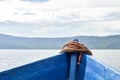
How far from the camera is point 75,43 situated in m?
6.57

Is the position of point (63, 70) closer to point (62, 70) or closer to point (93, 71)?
point (62, 70)

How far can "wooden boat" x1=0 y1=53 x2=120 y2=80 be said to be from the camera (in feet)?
18.1

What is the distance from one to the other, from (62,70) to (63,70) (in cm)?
2

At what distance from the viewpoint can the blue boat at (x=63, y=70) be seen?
5.52 meters

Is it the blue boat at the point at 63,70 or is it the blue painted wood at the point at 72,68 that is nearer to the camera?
the blue boat at the point at 63,70

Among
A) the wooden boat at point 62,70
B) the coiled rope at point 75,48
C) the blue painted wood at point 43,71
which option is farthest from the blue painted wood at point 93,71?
the blue painted wood at point 43,71

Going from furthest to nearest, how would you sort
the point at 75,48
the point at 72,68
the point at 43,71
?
1. the point at 75,48
2. the point at 72,68
3. the point at 43,71

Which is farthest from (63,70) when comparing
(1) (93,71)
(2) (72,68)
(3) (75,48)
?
(1) (93,71)

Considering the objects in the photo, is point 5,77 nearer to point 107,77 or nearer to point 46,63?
point 46,63

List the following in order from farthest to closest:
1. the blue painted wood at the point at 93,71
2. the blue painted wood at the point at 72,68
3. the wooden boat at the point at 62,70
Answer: the blue painted wood at the point at 72,68
the wooden boat at the point at 62,70
the blue painted wood at the point at 93,71

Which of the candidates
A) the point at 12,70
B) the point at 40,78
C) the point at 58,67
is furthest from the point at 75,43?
the point at 12,70

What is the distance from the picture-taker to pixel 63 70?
6.41 m

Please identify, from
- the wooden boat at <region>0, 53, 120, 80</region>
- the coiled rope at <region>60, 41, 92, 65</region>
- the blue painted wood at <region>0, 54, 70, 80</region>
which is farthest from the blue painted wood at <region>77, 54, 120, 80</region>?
the blue painted wood at <region>0, 54, 70, 80</region>

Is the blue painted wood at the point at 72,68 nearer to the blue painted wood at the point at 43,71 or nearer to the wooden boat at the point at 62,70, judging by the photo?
the wooden boat at the point at 62,70
